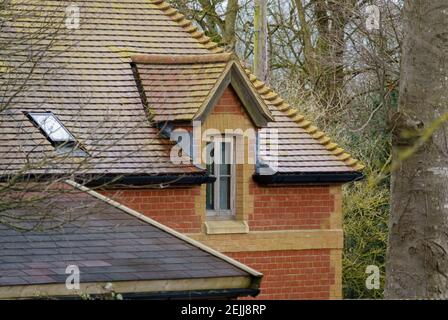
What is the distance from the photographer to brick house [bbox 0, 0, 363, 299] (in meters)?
22.2

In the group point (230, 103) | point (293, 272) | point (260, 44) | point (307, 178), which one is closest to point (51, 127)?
point (230, 103)

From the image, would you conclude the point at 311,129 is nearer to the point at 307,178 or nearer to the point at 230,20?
the point at 307,178

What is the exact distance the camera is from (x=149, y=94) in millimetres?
23031

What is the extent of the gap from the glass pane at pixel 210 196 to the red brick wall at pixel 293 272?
933 mm

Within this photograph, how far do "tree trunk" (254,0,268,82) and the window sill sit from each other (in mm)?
7652

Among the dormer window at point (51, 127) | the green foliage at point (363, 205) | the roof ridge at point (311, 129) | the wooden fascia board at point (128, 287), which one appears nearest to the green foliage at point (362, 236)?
the green foliage at point (363, 205)

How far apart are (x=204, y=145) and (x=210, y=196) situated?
114cm

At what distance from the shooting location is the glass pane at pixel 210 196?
23231mm

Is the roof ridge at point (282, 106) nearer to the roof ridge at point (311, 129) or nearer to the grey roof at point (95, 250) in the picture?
the roof ridge at point (311, 129)

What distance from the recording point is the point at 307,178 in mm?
23547

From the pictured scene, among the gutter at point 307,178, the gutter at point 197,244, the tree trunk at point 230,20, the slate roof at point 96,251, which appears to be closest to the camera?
the slate roof at point 96,251
